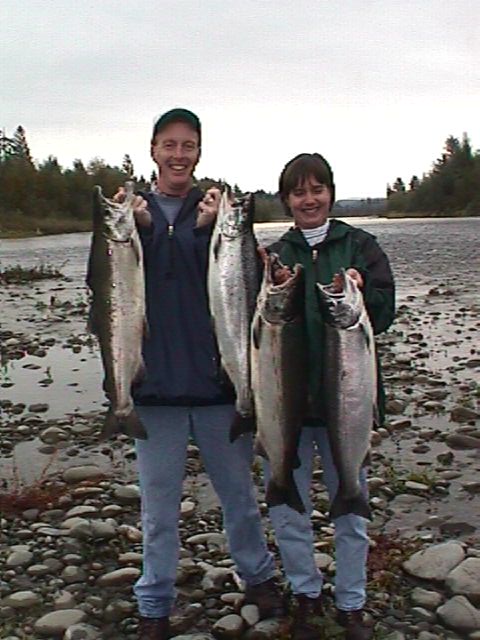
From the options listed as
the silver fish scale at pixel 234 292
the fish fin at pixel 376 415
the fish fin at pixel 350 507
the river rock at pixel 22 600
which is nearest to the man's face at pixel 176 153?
the silver fish scale at pixel 234 292

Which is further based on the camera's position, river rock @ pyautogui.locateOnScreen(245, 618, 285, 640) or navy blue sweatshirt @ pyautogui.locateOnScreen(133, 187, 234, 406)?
river rock @ pyautogui.locateOnScreen(245, 618, 285, 640)

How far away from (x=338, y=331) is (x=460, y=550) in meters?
2.05

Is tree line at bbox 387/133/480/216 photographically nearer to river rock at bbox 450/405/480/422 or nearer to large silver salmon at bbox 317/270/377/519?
river rock at bbox 450/405/480/422

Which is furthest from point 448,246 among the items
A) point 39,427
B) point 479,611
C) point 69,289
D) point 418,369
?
point 479,611

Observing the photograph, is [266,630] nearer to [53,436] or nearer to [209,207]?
[209,207]

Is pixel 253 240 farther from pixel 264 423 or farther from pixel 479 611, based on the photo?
pixel 479 611

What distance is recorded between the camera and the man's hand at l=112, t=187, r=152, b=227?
380 centimetres

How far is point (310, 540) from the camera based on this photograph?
4156mm

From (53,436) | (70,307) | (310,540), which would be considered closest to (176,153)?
(310,540)

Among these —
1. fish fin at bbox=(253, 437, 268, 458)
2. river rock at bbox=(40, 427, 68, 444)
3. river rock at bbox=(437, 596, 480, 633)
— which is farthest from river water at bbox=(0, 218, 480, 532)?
fish fin at bbox=(253, 437, 268, 458)

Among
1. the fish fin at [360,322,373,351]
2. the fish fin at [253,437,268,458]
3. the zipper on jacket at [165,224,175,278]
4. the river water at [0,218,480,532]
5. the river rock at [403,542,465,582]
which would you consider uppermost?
the zipper on jacket at [165,224,175,278]

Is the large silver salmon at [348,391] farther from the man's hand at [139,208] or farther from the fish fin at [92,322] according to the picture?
the fish fin at [92,322]

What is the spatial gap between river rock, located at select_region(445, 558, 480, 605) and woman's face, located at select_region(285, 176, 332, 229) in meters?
2.25

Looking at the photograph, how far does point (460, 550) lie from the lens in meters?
4.95
